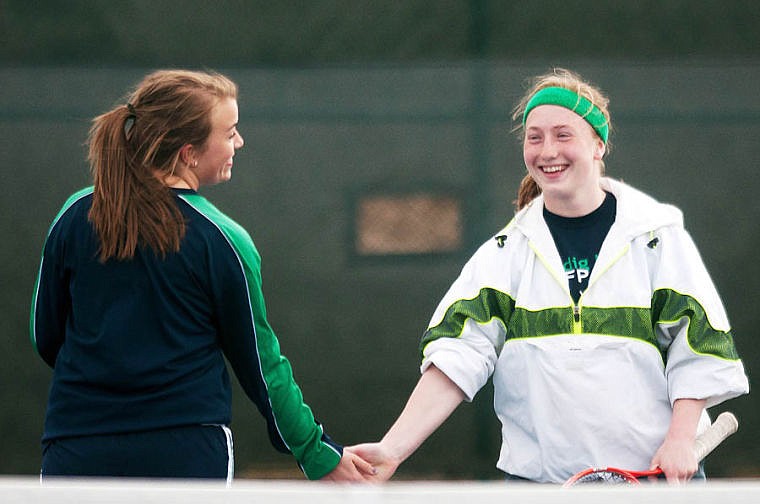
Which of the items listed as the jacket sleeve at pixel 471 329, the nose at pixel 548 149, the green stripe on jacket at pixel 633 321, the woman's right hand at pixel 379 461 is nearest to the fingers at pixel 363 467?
the woman's right hand at pixel 379 461

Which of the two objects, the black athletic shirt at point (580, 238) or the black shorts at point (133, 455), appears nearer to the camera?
the black shorts at point (133, 455)

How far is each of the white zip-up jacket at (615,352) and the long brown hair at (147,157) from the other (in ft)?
2.65

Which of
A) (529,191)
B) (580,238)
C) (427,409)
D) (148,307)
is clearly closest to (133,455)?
(148,307)

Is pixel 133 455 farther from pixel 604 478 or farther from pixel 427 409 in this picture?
pixel 604 478

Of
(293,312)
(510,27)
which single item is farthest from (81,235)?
(510,27)

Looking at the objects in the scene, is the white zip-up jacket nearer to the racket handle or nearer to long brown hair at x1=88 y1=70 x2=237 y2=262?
the racket handle

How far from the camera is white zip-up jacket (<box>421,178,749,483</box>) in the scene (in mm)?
2656

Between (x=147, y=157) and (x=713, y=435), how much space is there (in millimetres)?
1383

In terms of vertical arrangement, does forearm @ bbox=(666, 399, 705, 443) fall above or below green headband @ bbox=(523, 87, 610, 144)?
below

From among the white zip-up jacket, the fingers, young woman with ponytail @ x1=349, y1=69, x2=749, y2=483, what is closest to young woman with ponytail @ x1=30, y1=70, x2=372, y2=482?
the fingers

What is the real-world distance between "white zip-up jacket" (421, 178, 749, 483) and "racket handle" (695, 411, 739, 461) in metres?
0.03

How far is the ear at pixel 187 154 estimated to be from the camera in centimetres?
265

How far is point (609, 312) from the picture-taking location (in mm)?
2682

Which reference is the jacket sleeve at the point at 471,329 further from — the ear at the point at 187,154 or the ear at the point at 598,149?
the ear at the point at 187,154
